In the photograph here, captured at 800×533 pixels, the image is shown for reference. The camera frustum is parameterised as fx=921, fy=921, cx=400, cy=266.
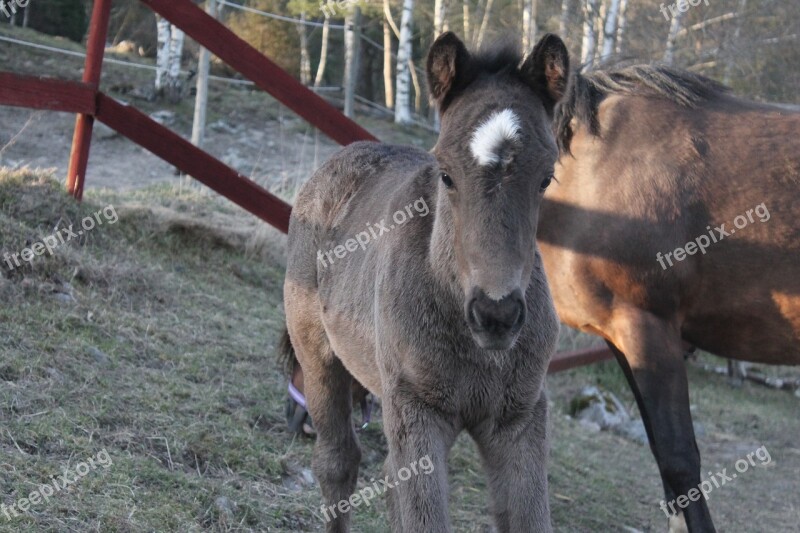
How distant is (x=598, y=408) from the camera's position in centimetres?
805

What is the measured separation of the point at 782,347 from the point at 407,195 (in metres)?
2.61

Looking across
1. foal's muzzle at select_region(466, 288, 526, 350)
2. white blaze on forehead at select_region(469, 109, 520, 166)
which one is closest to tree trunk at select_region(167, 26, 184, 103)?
white blaze on forehead at select_region(469, 109, 520, 166)

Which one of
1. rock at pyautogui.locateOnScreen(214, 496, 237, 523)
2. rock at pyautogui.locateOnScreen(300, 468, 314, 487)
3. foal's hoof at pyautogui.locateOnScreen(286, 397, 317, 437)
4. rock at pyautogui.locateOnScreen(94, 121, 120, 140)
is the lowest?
rock at pyautogui.locateOnScreen(94, 121, 120, 140)

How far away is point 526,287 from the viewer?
118 inches

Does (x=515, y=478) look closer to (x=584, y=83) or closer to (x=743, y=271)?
(x=743, y=271)

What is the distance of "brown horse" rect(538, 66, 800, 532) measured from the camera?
4.75 metres

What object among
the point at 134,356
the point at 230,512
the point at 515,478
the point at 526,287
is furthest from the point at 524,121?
the point at 134,356

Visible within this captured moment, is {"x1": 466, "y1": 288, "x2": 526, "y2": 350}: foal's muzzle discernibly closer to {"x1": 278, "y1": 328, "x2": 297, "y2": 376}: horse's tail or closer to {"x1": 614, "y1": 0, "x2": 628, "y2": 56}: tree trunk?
{"x1": 278, "y1": 328, "x2": 297, "y2": 376}: horse's tail

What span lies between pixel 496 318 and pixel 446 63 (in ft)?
3.17

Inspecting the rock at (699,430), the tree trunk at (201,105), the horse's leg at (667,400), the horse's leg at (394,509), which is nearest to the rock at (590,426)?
the rock at (699,430)

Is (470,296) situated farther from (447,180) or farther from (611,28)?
(611,28)

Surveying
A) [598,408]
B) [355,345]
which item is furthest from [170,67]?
[355,345]

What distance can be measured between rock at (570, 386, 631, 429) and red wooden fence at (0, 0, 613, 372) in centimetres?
325

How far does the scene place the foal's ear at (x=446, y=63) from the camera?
308 cm
